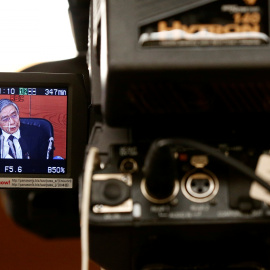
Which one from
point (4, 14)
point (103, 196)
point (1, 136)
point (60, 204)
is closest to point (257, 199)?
point (103, 196)

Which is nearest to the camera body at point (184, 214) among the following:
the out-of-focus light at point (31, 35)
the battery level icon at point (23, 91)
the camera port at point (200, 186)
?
the camera port at point (200, 186)

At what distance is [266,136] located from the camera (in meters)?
0.49

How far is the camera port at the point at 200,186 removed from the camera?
18.1 inches

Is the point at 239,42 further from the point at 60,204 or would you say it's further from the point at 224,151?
the point at 60,204

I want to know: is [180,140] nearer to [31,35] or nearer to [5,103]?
[5,103]

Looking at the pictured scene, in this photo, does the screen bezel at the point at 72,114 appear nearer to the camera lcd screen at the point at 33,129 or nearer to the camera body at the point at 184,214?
the camera lcd screen at the point at 33,129

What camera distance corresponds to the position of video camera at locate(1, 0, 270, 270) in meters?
0.41

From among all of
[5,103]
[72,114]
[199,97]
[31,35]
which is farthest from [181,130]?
[31,35]

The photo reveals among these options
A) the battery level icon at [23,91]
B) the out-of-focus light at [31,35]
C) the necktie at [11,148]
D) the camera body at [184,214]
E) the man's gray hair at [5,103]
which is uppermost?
the out-of-focus light at [31,35]

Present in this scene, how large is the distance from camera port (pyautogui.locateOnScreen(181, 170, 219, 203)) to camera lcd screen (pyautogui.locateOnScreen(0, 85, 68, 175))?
0.47m

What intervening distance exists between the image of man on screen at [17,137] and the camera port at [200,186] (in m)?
0.52

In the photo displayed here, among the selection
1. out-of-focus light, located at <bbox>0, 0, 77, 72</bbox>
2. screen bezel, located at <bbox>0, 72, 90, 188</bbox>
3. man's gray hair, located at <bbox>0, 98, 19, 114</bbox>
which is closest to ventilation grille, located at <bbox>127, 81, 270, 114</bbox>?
screen bezel, located at <bbox>0, 72, 90, 188</bbox>

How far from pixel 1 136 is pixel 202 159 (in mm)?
584

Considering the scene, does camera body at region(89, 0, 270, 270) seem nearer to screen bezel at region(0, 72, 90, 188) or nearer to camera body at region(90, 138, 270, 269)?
camera body at region(90, 138, 270, 269)
